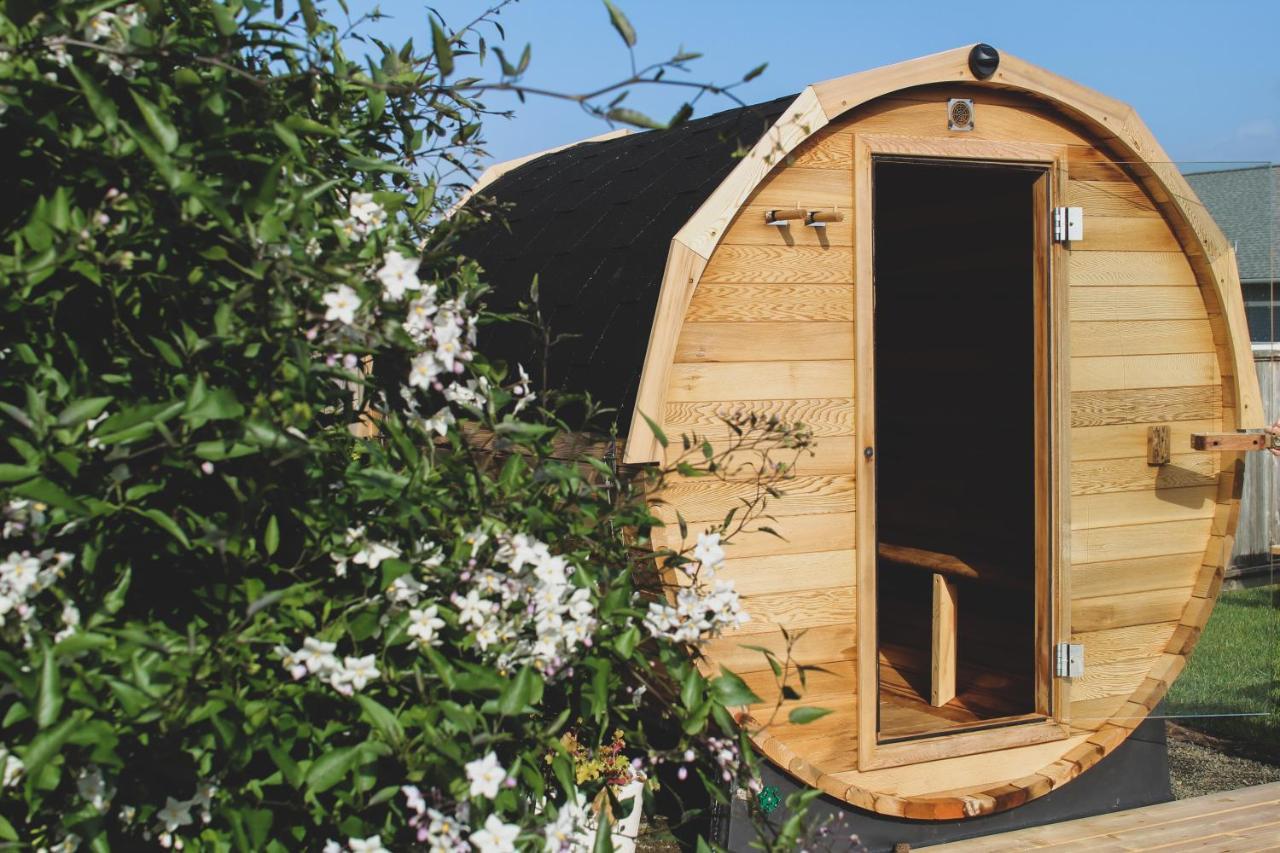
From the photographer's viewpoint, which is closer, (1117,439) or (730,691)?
(730,691)

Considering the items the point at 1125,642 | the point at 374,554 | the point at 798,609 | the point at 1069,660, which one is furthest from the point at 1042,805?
the point at 374,554

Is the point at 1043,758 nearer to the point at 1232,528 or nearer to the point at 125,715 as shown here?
the point at 1232,528

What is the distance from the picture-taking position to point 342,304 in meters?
2.02


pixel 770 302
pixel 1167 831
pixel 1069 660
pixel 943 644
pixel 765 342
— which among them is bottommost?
pixel 1167 831

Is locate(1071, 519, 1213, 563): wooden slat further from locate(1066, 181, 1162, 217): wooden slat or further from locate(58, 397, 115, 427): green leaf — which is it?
locate(58, 397, 115, 427): green leaf

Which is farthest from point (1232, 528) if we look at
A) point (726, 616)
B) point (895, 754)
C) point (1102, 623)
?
point (726, 616)

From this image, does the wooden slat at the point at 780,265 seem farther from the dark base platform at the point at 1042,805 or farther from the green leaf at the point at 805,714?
the green leaf at the point at 805,714

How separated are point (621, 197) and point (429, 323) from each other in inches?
106

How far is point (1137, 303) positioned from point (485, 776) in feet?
12.0

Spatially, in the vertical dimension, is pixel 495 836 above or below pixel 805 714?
below

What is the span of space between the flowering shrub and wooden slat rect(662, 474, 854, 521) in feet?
4.99

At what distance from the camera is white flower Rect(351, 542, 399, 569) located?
2.14 metres

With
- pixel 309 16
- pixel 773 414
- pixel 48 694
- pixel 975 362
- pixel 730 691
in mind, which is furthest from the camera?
pixel 975 362

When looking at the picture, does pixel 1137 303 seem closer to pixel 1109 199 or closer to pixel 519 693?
pixel 1109 199
